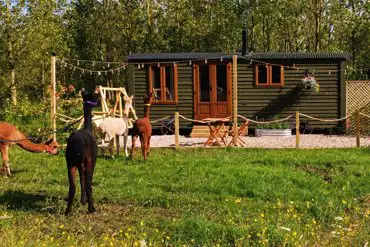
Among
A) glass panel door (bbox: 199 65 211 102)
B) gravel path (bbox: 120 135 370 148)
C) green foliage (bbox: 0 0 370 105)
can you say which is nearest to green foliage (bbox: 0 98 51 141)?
gravel path (bbox: 120 135 370 148)

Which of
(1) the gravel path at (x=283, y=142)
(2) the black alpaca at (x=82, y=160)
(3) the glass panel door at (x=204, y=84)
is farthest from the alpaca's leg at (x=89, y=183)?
(3) the glass panel door at (x=204, y=84)

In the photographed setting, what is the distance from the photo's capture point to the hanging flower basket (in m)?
17.0

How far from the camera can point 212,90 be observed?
17.6m

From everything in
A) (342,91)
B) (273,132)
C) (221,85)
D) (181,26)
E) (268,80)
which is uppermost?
(181,26)

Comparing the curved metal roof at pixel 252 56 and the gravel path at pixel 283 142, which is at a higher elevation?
the curved metal roof at pixel 252 56

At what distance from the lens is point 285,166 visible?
1014cm

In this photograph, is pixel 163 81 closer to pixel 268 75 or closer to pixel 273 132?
pixel 268 75

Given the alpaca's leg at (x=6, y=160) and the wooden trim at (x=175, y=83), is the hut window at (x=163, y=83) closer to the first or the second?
the wooden trim at (x=175, y=83)

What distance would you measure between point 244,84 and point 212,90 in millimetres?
1143

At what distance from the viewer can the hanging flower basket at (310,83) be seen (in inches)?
669

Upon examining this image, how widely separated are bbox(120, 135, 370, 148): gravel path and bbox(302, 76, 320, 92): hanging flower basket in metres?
1.74

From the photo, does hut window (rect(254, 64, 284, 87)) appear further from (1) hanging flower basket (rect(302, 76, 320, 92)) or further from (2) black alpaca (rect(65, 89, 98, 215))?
(2) black alpaca (rect(65, 89, 98, 215))

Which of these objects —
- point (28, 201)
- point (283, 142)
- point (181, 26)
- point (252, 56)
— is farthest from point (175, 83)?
point (181, 26)

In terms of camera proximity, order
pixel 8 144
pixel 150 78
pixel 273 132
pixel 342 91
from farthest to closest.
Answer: pixel 150 78, pixel 342 91, pixel 273 132, pixel 8 144
